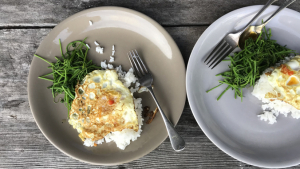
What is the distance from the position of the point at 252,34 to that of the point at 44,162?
3105 mm

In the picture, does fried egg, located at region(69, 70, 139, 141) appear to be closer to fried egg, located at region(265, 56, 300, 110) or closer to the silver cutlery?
the silver cutlery

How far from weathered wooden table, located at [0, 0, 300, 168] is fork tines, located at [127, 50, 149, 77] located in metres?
0.56

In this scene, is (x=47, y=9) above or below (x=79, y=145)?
above

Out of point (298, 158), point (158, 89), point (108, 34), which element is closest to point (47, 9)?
point (108, 34)

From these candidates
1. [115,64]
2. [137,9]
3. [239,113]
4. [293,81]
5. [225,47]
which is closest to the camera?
[293,81]

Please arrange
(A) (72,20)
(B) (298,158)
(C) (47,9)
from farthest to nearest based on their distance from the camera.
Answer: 1. (C) (47,9)
2. (A) (72,20)
3. (B) (298,158)

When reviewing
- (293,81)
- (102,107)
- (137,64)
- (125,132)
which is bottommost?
(125,132)

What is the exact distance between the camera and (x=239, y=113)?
7.29ft

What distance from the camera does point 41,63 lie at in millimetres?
2264

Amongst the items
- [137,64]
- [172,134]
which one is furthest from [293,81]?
[137,64]

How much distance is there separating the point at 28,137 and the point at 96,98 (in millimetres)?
1239

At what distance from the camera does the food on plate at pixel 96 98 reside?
2.12 m

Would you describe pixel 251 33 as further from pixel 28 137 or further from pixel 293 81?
pixel 28 137

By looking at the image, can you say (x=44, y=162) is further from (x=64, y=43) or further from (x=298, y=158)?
(x=298, y=158)
